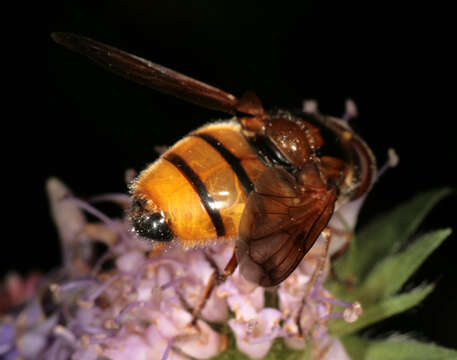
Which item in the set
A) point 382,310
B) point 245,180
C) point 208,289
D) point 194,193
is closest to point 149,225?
point 194,193

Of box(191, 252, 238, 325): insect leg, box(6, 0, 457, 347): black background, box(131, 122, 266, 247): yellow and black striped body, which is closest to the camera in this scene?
box(131, 122, 266, 247): yellow and black striped body

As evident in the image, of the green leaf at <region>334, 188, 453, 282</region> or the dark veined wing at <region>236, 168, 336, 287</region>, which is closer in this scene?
the dark veined wing at <region>236, 168, 336, 287</region>

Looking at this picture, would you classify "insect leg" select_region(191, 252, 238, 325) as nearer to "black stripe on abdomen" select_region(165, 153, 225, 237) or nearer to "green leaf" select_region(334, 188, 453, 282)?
"black stripe on abdomen" select_region(165, 153, 225, 237)

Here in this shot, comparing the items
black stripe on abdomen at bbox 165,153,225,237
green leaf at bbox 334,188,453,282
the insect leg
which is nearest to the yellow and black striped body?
black stripe on abdomen at bbox 165,153,225,237

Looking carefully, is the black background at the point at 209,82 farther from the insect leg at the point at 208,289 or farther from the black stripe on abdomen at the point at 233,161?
the black stripe on abdomen at the point at 233,161

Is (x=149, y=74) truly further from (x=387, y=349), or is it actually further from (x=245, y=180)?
(x=387, y=349)

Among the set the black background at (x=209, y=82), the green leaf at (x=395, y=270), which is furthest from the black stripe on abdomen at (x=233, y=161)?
the black background at (x=209, y=82)
